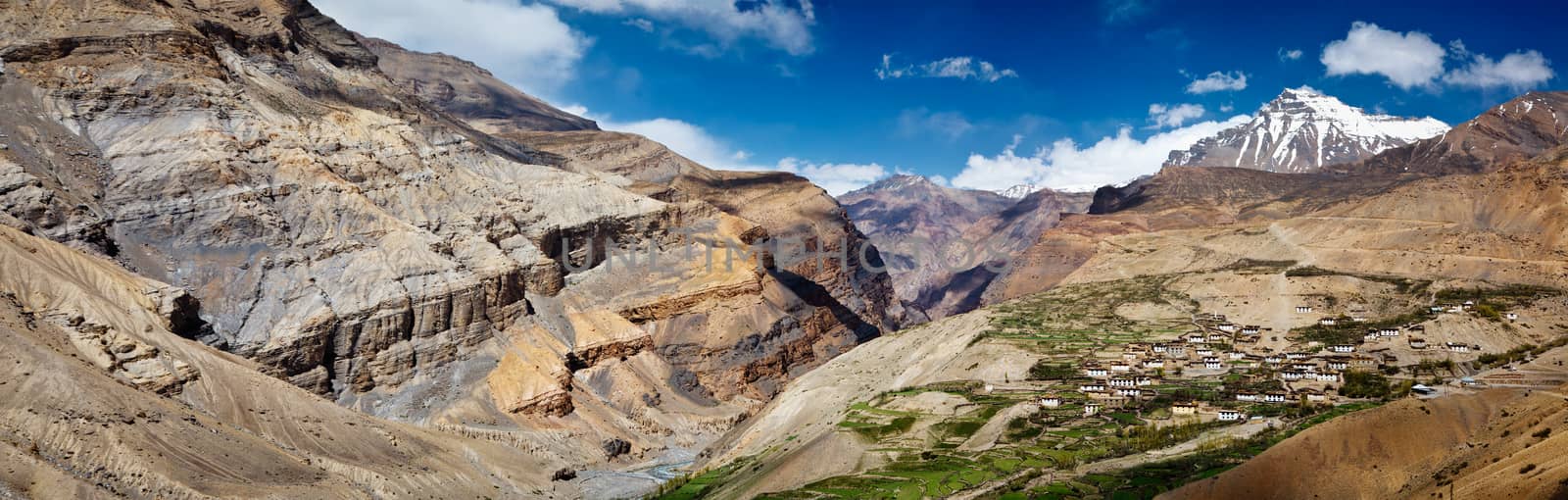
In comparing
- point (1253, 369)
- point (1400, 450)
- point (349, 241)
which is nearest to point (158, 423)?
point (349, 241)

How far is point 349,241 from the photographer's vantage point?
119 metres

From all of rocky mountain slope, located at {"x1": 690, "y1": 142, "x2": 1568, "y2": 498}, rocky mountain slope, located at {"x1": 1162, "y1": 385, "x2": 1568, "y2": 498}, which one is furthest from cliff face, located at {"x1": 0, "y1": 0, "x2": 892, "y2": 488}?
rocky mountain slope, located at {"x1": 1162, "y1": 385, "x2": 1568, "y2": 498}

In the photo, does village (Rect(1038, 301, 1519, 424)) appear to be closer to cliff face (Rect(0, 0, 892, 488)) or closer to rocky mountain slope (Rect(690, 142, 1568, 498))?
rocky mountain slope (Rect(690, 142, 1568, 498))

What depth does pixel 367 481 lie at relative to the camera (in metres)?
71.1

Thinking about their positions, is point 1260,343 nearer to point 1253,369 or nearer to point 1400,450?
point 1253,369

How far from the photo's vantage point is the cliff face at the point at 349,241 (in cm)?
10594

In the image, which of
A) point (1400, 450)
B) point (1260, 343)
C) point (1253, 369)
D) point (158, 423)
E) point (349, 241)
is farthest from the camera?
point (349, 241)

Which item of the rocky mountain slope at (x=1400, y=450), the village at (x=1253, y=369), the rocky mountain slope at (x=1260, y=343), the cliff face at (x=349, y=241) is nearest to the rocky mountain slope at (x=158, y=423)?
the cliff face at (x=349, y=241)

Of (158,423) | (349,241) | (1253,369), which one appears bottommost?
(158,423)

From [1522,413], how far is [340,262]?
11131 centimetres

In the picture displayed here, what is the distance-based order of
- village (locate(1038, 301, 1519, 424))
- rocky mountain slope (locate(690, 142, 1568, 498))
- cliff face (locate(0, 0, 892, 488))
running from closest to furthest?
rocky mountain slope (locate(690, 142, 1568, 498)) < village (locate(1038, 301, 1519, 424)) < cliff face (locate(0, 0, 892, 488))

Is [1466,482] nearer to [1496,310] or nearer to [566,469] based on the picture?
[1496,310]

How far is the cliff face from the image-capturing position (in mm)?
→ 105938

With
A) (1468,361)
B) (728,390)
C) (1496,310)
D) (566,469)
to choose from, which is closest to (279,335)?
(566,469)
